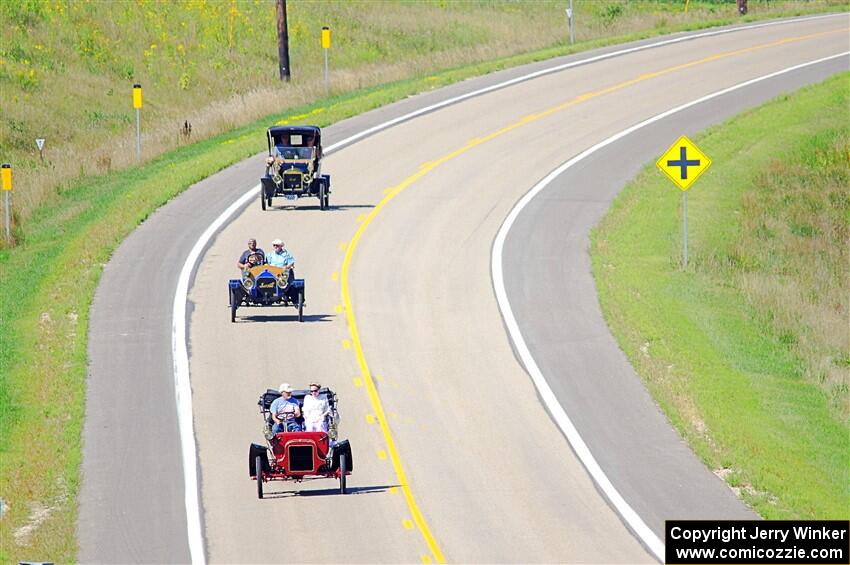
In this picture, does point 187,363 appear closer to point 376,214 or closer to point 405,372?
point 405,372

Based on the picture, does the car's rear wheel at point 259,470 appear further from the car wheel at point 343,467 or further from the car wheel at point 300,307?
the car wheel at point 300,307

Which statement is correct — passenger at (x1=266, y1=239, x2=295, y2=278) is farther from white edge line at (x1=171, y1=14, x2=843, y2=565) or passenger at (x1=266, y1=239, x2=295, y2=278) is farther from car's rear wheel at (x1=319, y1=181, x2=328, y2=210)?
car's rear wheel at (x1=319, y1=181, x2=328, y2=210)

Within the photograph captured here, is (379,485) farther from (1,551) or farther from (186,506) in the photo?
(1,551)

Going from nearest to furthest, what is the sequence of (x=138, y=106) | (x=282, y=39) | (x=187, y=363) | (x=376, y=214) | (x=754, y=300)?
(x=187, y=363) < (x=754, y=300) < (x=376, y=214) < (x=138, y=106) < (x=282, y=39)

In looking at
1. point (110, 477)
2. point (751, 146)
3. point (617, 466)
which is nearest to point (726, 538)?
point (617, 466)

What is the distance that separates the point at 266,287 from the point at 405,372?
3783 mm

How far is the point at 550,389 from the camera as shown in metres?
24.5

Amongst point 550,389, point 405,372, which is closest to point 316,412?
point 405,372

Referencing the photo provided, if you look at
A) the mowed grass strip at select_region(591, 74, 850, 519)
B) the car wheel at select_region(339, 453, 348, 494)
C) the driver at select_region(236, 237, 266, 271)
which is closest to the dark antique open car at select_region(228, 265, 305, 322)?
the driver at select_region(236, 237, 266, 271)

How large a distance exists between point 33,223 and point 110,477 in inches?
695

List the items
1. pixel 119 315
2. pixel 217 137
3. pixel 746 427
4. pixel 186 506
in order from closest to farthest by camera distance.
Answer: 1. pixel 186 506
2. pixel 746 427
3. pixel 119 315
4. pixel 217 137

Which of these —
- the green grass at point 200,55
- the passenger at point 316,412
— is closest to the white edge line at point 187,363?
the passenger at point 316,412

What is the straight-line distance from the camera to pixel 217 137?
45.4 meters

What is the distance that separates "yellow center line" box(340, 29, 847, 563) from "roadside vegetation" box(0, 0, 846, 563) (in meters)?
4.57
